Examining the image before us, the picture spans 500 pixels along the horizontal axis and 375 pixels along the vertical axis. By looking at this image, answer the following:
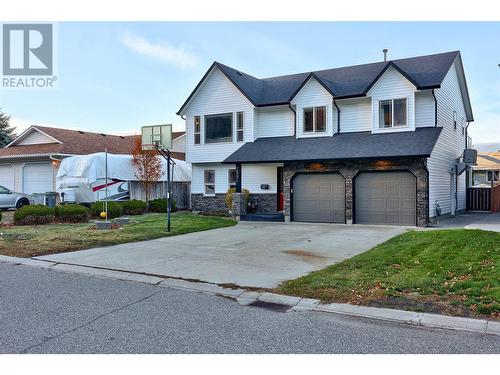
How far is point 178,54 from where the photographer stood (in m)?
18.2

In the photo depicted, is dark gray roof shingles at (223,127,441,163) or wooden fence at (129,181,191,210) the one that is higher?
dark gray roof shingles at (223,127,441,163)

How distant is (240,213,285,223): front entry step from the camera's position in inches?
794

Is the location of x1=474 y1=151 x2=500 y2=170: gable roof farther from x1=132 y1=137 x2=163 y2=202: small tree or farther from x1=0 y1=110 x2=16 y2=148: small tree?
x1=0 y1=110 x2=16 y2=148: small tree

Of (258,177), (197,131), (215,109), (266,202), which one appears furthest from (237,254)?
(197,131)

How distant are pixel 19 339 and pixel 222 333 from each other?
2.34 meters

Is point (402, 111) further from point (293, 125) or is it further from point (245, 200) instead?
point (245, 200)

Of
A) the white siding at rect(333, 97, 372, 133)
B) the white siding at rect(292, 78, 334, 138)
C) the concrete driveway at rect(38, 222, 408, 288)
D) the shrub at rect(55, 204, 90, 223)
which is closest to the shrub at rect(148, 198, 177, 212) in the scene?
the shrub at rect(55, 204, 90, 223)

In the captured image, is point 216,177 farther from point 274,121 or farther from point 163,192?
point 163,192

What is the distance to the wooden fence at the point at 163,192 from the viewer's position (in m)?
26.1

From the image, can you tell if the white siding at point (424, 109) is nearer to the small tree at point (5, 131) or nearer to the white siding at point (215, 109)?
the white siding at point (215, 109)

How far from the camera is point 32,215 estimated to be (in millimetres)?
17375

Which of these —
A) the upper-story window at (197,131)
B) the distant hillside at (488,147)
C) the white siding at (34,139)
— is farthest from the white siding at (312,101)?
the distant hillside at (488,147)

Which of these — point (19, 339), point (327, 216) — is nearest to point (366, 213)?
point (327, 216)

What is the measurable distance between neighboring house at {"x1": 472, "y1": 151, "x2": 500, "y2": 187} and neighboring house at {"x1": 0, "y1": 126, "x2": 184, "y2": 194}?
29.1 metres
